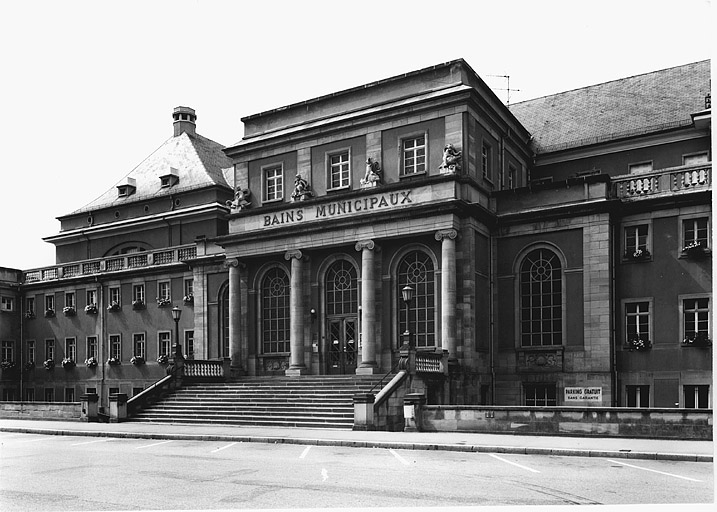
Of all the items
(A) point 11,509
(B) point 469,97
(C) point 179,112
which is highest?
(C) point 179,112

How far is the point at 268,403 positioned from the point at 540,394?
10215mm

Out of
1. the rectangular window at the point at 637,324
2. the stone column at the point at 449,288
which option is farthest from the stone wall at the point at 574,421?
the rectangular window at the point at 637,324

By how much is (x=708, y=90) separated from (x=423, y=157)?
13.7m

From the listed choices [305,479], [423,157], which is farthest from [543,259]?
[305,479]

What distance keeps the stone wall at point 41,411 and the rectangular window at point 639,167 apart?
25.0m

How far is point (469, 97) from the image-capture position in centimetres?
3123

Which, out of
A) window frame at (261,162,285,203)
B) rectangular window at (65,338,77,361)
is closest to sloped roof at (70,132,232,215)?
rectangular window at (65,338,77,361)

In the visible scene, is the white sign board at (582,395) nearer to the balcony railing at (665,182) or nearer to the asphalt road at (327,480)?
the balcony railing at (665,182)

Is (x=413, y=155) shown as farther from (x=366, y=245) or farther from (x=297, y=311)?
(x=297, y=311)

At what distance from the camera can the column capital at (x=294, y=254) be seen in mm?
34031

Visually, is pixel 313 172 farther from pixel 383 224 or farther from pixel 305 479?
pixel 305 479

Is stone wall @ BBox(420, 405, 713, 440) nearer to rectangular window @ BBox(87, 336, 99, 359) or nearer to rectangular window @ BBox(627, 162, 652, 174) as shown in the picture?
rectangular window @ BBox(627, 162, 652, 174)

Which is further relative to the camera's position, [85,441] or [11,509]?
[85,441]

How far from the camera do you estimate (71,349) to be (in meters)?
47.9
